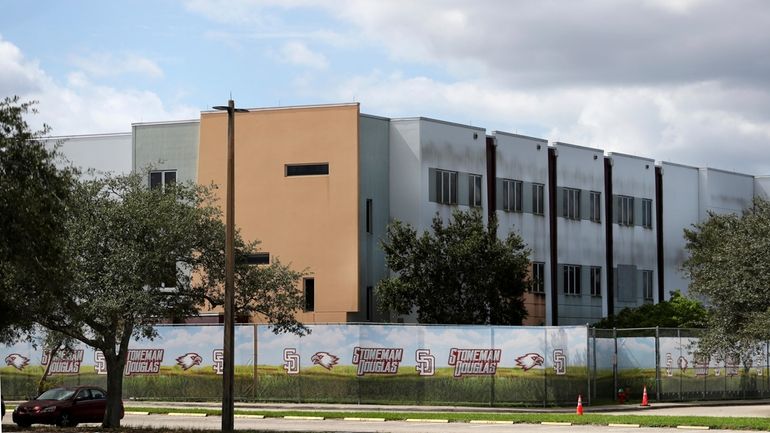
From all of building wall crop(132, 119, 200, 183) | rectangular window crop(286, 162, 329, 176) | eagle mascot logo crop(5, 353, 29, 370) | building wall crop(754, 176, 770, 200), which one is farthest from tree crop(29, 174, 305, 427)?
building wall crop(754, 176, 770, 200)

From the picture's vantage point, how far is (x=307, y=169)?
63188 millimetres

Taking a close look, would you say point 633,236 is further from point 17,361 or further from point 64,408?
point 64,408

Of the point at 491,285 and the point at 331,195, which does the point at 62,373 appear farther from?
the point at 491,285

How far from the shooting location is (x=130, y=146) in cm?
6906

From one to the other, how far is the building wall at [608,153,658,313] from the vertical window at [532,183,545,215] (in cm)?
716

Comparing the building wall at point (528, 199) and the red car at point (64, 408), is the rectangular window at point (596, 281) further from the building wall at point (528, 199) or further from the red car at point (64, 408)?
the red car at point (64, 408)

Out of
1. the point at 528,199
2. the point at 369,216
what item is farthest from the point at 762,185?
the point at 369,216

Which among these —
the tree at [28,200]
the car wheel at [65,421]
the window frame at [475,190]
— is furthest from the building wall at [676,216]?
the tree at [28,200]

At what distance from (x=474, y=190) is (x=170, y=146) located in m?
15.7

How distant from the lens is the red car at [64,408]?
42844 mm

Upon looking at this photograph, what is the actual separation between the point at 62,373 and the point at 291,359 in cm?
1075

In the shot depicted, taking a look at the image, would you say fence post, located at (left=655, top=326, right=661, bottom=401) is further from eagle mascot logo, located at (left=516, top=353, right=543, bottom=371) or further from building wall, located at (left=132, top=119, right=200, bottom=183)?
building wall, located at (left=132, top=119, right=200, bottom=183)

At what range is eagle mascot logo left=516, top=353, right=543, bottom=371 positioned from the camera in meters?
51.8

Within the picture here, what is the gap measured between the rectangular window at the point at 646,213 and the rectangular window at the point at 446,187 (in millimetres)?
17840
